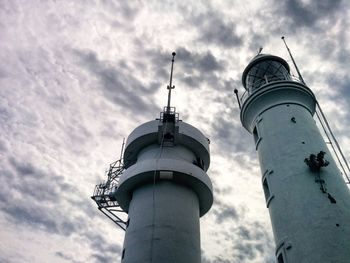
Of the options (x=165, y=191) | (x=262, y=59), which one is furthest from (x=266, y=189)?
(x=262, y=59)

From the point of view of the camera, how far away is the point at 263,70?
3027 centimetres

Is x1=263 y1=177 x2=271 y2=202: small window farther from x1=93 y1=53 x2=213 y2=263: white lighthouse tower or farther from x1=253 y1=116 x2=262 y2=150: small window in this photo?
x1=93 y1=53 x2=213 y2=263: white lighthouse tower

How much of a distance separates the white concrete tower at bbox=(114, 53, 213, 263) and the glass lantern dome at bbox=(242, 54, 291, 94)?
6710 millimetres

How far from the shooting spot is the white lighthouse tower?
74.5ft

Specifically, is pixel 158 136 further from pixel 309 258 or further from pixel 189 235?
pixel 309 258

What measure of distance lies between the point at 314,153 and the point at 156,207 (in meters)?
11.7

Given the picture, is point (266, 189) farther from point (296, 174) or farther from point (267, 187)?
point (296, 174)

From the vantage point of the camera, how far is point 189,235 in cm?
2378

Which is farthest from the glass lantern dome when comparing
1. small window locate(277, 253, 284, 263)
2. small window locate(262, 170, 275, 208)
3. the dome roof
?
small window locate(277, 253, 284, 263)

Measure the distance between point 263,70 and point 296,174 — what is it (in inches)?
481

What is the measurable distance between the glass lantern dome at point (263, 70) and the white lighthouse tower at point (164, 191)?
21.9 ft

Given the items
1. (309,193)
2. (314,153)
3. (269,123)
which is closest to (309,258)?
(309,193)

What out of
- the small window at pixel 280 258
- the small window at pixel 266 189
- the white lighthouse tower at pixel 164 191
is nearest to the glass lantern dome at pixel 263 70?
the white lighthouse tower at pixel 164 191

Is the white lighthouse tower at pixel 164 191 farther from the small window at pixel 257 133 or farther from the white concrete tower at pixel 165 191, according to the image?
the small window at pixel 257 133
